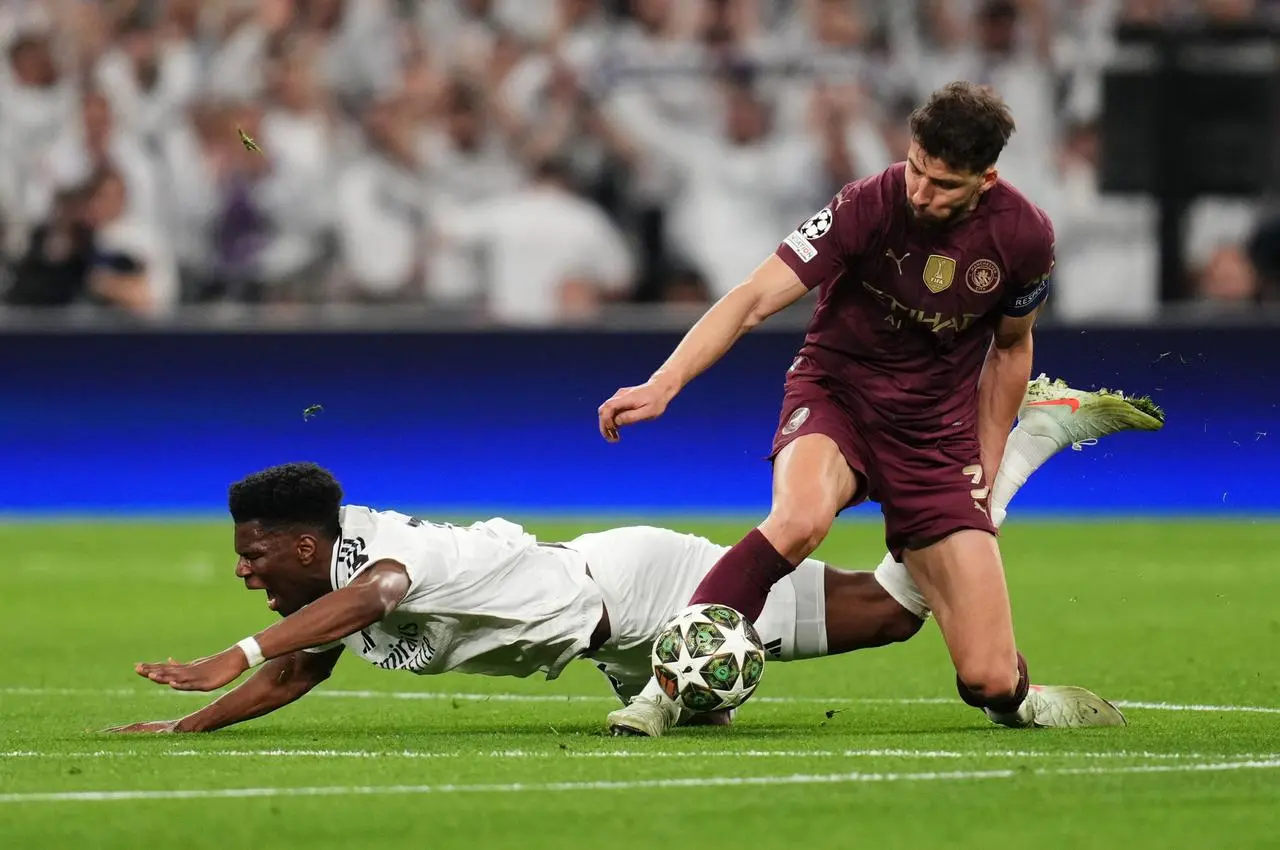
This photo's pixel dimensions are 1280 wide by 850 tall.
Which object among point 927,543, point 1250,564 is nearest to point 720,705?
point 927,543

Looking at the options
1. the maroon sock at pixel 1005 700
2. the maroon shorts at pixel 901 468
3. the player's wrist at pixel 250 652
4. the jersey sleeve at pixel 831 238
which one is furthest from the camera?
the maroon shorts at pixel 901 468

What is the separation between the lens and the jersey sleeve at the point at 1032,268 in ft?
22.6

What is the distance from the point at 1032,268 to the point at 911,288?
386mm

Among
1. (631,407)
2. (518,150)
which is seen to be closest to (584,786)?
(631,407)

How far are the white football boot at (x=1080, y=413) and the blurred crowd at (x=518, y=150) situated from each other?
7.96 m

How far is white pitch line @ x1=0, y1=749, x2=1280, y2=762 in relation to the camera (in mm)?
6020

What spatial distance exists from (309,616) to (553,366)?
9924 mm

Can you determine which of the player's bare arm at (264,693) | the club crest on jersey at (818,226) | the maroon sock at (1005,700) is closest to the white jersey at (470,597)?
the player's bare arm at (264,693)

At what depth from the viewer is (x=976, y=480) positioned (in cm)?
728

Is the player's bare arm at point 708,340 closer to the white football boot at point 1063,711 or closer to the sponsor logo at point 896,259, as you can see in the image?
the sponsor logo at point 896,259

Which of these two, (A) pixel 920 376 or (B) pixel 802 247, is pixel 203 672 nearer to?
(B) pixel 802 247

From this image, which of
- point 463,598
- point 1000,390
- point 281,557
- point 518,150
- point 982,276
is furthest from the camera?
point 518,150

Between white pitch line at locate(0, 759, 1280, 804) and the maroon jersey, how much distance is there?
5.91 ft

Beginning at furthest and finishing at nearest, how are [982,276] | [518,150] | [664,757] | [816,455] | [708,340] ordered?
[518,150] → [816,455] → [982,276] → [708,340] → [664,757]
